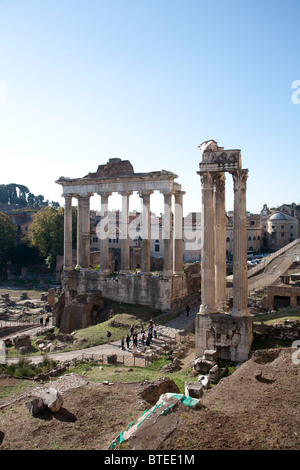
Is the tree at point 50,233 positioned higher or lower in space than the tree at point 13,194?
lower

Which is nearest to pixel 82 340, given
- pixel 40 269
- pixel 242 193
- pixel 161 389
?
pixel 161 389

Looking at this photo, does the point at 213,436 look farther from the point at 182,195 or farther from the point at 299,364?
the point at 182,195

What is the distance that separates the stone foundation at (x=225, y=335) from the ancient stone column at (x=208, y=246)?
1.68 feet

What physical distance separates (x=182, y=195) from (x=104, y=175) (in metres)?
5.88

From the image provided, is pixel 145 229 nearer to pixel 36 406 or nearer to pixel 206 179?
pixel 206 179

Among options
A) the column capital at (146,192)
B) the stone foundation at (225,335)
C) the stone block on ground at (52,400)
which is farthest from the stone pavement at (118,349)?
the column capital at (146,192)

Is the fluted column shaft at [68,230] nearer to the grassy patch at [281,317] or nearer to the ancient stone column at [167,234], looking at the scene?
the ancient stone column at [167,234]

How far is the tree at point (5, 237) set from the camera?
57.5 m

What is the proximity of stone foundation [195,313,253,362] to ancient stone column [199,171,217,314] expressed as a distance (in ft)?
1.68

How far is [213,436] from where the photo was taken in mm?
8102

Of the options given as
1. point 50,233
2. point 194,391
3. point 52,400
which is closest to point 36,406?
point 52,400

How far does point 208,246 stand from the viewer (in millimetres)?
16094

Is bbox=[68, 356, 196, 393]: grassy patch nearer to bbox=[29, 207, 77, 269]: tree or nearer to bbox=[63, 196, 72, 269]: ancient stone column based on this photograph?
bbox=[63, 196, 72, 269]: ancient stone column

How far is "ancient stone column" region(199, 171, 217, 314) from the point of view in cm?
1612
